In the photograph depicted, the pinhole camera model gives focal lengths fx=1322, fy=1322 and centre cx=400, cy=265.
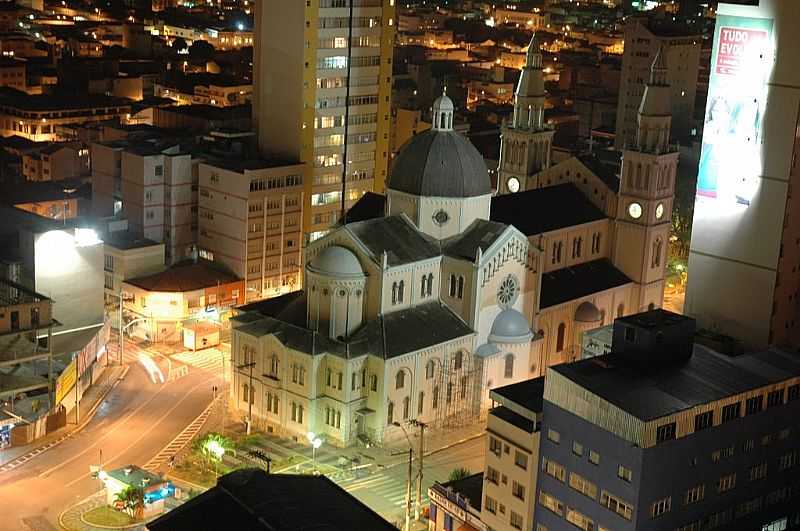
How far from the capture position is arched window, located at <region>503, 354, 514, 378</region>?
314 feet

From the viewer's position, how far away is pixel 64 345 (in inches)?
3772

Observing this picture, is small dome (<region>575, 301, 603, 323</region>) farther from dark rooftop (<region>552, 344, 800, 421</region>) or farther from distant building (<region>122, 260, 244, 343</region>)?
distant building (<region>122, 260, 244, 343</region>)

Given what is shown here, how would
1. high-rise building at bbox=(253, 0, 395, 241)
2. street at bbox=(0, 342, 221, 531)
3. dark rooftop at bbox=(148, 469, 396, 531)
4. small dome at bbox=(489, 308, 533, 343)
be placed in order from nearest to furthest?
dark rooftop at bbox=(148, 469, 396, 531) < street at bbox=(0, 342, 221, 531) < small dome at bbox=(489, 308, 533, 343) < high-rise building at bbox=(253, 0, 395, 241)

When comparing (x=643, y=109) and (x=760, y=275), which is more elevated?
(x=643, y=109)

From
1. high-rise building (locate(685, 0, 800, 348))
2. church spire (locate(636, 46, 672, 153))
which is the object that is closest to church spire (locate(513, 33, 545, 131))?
church spire (locate(636, 46, 672, 153))

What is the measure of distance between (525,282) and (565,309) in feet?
19.5

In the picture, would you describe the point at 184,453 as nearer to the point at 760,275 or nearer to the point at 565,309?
the point at 565,309

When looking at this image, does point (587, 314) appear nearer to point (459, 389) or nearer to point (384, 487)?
point (459, 389)

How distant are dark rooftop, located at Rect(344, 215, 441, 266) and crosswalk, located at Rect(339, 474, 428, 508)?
1494 centimetres

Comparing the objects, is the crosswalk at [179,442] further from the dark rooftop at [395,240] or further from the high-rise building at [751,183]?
the high-rise building at [751,183]

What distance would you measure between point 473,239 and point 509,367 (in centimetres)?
982

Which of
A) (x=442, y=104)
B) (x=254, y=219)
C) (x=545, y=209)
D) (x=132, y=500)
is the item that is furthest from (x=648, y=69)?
(x=132, y=500)

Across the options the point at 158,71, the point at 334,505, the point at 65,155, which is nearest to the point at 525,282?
A: the point at 334,505

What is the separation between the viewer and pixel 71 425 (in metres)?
89.2
